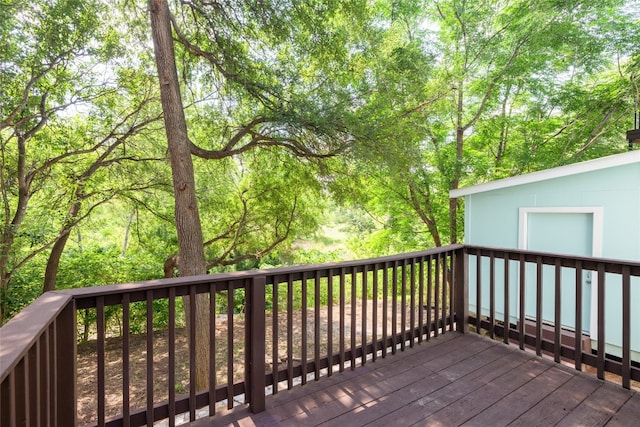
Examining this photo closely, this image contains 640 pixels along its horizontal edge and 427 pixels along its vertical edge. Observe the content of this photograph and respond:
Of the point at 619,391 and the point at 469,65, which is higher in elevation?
the point at 469,65

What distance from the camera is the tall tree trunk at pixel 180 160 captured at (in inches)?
191

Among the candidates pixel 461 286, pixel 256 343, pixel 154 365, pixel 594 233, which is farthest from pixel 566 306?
pixel 154 365

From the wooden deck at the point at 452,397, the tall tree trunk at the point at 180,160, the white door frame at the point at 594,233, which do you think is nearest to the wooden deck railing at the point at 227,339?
the wooden deck at the point at 452,397

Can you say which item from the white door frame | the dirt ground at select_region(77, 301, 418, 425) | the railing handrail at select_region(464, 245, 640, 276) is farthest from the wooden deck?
the dirt ground at select_region(77, 301, 418, 425)

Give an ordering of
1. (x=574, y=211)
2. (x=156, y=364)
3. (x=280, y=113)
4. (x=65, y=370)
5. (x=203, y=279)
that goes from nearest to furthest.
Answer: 1. (x=65, y=370)
2. (x=203, y=279)
3. (x=574, y=211)
4. (x=280, y=113)
5. (x=156, y=364)

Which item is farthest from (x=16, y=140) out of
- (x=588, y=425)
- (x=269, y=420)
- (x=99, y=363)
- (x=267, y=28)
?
(x=588, y=425)

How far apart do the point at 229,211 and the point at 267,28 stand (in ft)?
17.1

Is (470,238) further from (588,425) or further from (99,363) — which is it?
(99,363)

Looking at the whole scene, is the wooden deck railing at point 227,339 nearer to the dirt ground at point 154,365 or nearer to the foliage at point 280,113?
the dirt ground at point 154,365

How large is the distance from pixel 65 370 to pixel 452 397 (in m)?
2.32

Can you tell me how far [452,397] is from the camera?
2.32 m

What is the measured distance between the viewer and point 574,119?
782cm

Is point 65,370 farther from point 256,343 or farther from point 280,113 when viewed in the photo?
Result: point 280,113

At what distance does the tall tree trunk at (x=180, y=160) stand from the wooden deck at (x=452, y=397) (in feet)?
10.9
